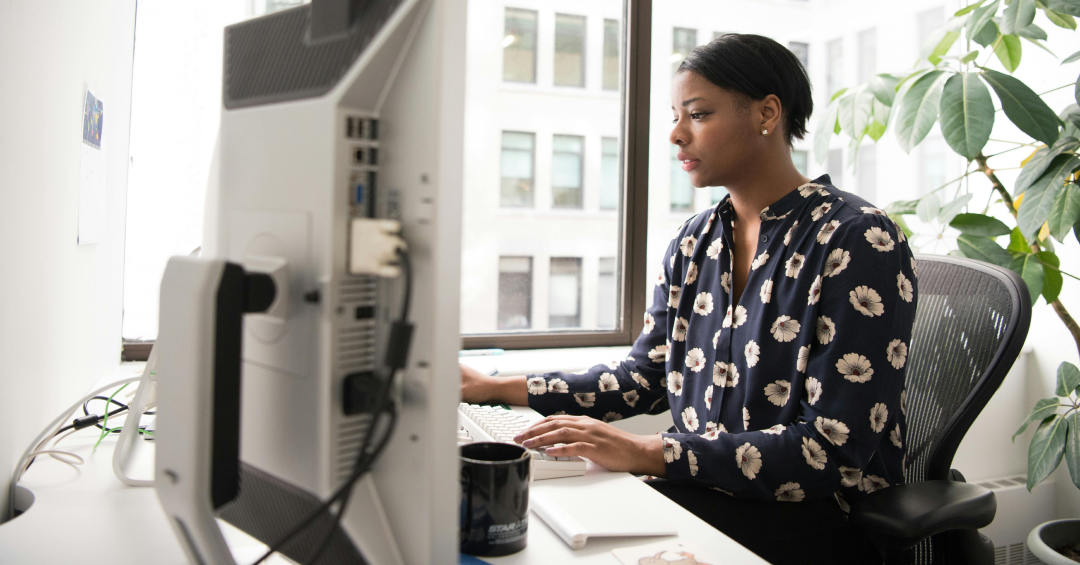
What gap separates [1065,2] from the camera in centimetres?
157

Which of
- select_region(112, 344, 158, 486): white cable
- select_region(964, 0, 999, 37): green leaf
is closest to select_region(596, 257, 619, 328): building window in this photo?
select_region(964, 0, 999, 37): green leaf

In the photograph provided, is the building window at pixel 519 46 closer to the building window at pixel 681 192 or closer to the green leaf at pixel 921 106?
the building window at pixel 681 192

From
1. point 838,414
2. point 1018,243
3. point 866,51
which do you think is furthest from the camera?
point 866,51

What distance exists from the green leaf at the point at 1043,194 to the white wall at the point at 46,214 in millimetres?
1947

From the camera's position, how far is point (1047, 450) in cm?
171

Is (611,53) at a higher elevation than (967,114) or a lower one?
higher

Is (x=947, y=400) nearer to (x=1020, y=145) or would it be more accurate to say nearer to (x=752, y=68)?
(x=752, y=68)

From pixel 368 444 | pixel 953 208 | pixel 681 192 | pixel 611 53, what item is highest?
pixel 611 53

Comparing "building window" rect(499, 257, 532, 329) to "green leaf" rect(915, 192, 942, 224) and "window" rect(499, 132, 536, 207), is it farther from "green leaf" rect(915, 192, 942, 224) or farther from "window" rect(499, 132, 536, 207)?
"green leaf" rect(915, 192, 942, 224)

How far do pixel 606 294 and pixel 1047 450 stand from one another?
1236mm

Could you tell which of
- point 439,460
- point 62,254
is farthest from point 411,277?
point 62,254

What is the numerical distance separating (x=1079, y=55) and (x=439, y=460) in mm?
1854

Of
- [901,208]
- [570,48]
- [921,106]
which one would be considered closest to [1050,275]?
[901,208]

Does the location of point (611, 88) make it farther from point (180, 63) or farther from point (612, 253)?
point (180, 63)
